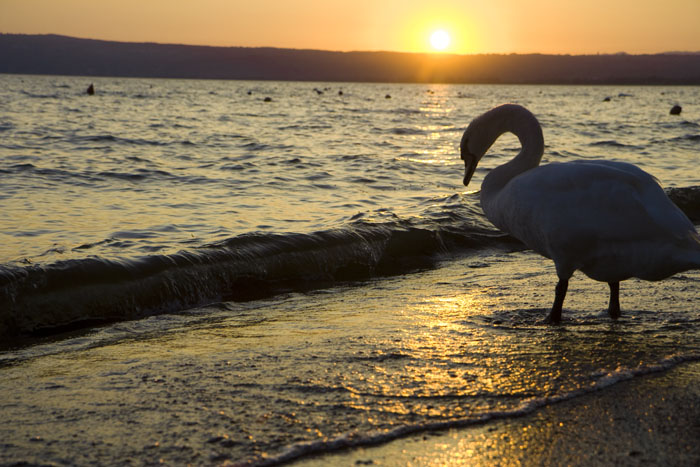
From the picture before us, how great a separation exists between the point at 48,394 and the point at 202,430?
1077mm

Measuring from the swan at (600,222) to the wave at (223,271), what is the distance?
9.09 feet

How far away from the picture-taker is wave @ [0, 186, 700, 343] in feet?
20.0

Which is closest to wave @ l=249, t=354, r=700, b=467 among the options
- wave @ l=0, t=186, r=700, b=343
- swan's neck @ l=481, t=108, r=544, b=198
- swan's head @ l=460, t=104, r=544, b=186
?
swan's neck @ l=481, t=108, r=544, b=198

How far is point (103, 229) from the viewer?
336 inches

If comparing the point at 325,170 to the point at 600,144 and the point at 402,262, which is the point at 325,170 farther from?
the point at 600,144

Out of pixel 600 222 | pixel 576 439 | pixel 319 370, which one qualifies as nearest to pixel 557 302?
Result: pixel 600 222

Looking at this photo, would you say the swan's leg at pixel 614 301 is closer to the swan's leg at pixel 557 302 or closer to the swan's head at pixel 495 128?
the swan's leg at pixel 557 302

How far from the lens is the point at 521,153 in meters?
5.32

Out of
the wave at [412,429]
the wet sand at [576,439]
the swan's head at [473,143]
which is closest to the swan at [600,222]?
the swan's head at [473,143]

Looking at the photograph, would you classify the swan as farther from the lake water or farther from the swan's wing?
the lake water

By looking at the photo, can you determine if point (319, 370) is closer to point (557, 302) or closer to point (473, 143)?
point (557, 302)

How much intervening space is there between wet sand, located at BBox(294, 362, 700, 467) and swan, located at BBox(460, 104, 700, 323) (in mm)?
1082

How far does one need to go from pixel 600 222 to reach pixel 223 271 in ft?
12.3

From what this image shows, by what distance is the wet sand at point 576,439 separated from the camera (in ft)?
9.20
